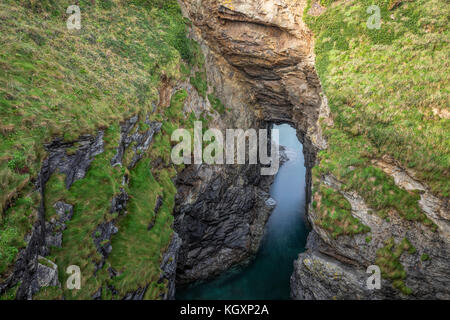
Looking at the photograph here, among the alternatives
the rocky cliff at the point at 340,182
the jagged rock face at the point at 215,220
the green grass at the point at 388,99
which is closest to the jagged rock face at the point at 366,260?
the rocky cliff at the point at 340,182

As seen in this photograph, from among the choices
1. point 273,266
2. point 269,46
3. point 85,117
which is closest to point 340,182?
point 273,266

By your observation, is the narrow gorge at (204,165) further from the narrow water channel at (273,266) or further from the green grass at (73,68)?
the narrow water channel at (273,266)

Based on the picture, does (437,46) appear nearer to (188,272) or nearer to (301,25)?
(301,25)

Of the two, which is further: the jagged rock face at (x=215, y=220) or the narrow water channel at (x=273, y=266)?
the narrow water channel at (x=273, y=266)

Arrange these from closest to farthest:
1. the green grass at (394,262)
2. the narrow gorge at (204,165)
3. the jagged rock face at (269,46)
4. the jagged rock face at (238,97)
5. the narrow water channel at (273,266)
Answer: the narrow gorge at (204,165) < the green grass at (394,262) < the jagged rock face at (238,97) < the jagged rock face at (269,46) < the narrow water channel at (273,266)

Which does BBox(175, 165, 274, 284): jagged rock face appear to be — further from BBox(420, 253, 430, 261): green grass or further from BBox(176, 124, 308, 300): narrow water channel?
BBox(420, 253, 430, 261): green grass

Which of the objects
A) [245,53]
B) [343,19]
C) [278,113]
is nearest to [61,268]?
[245,53]

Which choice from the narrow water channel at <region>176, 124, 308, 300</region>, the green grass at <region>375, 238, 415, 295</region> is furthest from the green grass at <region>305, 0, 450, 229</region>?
the narrow water channel at <region>176, 124, 308, 300</region>
